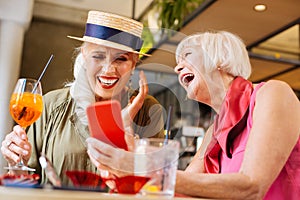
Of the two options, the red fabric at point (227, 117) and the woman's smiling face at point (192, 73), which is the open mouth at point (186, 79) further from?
the red fabric at point (227, 117)

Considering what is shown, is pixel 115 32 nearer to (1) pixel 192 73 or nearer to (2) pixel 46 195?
(1) pixel 192 73

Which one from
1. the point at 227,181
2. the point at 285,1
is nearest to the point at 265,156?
the point at 227,181

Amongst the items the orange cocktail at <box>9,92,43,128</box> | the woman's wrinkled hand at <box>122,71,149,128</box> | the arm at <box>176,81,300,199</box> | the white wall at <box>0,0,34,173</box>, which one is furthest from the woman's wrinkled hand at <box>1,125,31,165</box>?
the white wall at <box>0,0,34,173</box>

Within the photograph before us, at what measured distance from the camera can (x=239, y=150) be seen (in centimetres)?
116

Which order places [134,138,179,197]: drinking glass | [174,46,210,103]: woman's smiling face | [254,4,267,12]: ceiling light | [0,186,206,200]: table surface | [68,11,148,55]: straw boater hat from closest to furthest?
[0,186,206,200]: table surface
[134,138,179,197]: drinking glass
[68,11,148,55]: straw boater hat
[174,46,210,103]: woman's smiling face
[254,4,267,12]: ceiling light

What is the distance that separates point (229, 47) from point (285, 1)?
177cm

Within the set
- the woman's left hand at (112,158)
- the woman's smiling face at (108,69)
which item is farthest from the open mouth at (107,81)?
the woman's left hand at (112,158)

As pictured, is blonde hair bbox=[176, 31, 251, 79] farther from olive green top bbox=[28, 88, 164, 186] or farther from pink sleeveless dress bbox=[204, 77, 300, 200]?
olive green top bbox=[28, 88, 164, 186]

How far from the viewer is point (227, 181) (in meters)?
0.86

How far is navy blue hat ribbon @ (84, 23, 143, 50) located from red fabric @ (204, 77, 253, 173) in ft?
0.97

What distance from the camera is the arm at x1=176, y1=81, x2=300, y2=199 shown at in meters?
0.85

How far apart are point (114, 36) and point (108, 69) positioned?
157 millimetres

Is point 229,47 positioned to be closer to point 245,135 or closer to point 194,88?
point 194,88

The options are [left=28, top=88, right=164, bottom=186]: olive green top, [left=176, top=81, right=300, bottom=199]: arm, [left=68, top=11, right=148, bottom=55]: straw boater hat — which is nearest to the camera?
[left=176, top=81, right=300, bottom=199]: arm
